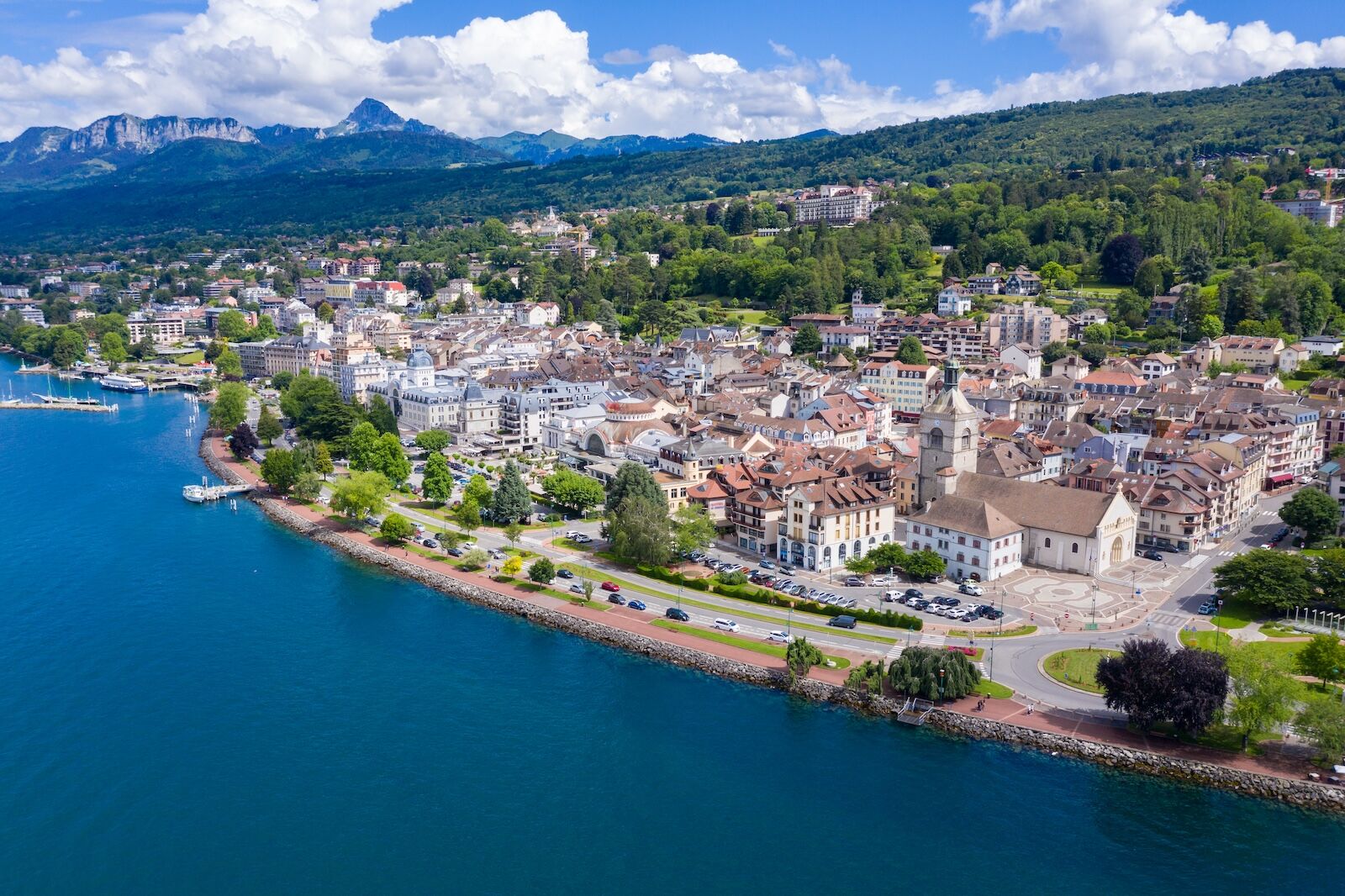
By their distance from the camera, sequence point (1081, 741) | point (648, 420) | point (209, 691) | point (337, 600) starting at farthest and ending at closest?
point (648, 420) < point (337, 600) < point (209, 691) < point (1081, 741)

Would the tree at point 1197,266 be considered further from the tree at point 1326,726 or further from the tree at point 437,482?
the tree at point 1326,726

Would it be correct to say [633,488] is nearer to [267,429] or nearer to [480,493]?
[480,493]

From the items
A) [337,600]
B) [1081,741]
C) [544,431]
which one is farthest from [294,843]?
[544,431]

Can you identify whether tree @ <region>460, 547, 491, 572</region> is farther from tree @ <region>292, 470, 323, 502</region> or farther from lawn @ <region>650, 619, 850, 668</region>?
tree @ <region>292, 470, 323, 502</region>

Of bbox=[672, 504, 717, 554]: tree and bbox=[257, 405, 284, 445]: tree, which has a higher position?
bbox=[257, 405, 284, 445]: tree

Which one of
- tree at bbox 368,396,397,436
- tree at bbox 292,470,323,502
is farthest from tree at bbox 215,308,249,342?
tree at bbox 292,470,323,502

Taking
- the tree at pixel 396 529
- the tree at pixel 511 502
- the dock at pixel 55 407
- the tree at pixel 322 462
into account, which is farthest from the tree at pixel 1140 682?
the dock at pixel 55 407

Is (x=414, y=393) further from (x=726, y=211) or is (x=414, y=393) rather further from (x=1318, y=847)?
(x=726, y=211)
